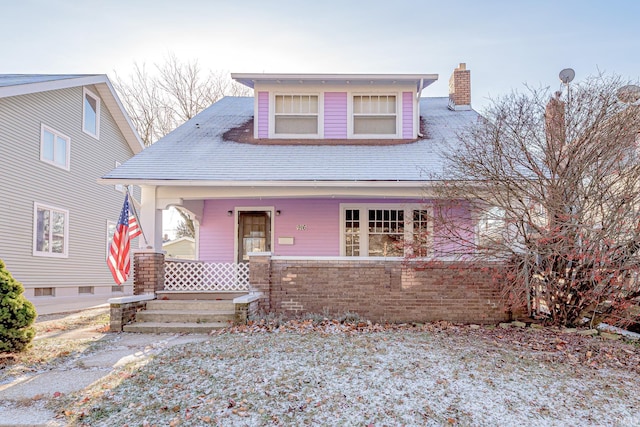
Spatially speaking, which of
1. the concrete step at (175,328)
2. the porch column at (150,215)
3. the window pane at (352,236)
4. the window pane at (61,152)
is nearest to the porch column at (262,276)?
the concrete step at (175,328)

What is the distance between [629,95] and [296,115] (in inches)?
277

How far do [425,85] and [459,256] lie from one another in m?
5.44

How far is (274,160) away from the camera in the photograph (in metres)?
9.97

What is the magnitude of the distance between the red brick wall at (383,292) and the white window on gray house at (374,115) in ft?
13.9

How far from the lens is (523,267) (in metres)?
7.03

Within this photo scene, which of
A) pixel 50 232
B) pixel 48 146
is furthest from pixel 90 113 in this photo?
pixel 50 232

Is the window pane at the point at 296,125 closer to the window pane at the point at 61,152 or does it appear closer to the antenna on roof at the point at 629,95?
the antenna on roof at the point at 629,95

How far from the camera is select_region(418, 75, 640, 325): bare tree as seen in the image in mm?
6477

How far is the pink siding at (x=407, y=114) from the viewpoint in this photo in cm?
1127

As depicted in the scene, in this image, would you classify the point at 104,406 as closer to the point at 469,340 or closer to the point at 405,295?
the point at 469,340

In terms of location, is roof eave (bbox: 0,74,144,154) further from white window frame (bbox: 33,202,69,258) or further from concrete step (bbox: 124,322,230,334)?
concrete step (bbox: 124,322,230,334)

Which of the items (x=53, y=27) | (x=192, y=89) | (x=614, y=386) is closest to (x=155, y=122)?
(x=192, y=89)

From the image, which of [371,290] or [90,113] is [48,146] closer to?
[90,113]

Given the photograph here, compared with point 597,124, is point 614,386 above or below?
below
